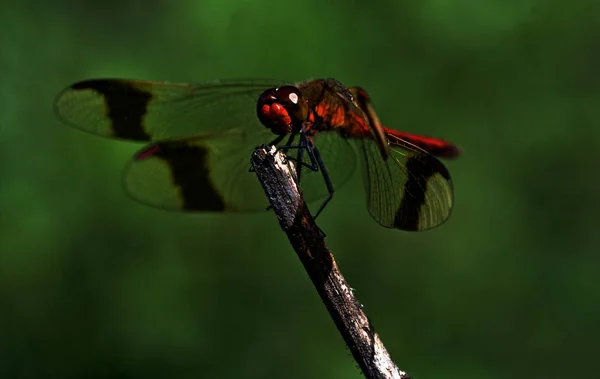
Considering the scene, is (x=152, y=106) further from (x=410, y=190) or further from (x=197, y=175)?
(x=410, y=190)

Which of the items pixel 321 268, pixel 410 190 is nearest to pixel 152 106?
pixel 410 190

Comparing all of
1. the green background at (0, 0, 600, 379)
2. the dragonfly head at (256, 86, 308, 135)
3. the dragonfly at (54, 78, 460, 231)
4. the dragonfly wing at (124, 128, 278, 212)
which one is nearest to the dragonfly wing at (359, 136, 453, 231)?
the dragonfly at (54, 78, 460, 231)

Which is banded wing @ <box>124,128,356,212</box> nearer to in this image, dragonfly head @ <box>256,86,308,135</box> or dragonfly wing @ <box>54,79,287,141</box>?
dragonfly wing @ <box>54,79,287,141</box>

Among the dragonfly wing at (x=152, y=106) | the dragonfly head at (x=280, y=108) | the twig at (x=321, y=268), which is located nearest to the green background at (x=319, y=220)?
the dragonfly wing at (x=152, y=106)

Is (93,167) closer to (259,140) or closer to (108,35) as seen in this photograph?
(108,35)

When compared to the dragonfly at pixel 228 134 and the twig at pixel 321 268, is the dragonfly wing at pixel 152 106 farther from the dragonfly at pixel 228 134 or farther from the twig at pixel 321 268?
the twig at pixel 321 268

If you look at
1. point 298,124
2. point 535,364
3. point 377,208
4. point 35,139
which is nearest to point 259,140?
point 298,124
